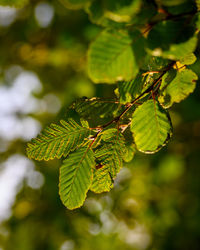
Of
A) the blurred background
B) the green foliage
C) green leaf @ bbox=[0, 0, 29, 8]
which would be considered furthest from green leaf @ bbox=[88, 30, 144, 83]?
the blurred background

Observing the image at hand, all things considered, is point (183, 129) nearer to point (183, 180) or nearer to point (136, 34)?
point (183, 180)

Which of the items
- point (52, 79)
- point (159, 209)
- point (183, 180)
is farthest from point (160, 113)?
point (52, 79)

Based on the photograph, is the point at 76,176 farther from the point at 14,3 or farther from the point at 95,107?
the point at 14,3

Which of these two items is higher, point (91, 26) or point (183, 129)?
point (91, 26)

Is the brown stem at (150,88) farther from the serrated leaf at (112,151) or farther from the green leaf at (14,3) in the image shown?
the green leaf at (14,3)

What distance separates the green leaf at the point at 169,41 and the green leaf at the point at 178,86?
21 cm

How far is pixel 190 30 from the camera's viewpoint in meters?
0.49

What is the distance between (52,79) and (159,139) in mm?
3550

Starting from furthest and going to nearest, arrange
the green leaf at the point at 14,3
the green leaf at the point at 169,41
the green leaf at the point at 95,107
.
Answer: the green leaf at the point at 95,107
the green leaf at the point at 14,3
the green leaf at the point at 169,41

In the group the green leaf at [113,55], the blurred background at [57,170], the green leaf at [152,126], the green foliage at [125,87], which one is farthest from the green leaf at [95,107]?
the blurred background at [57,170]

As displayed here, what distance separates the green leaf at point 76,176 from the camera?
2.18 ft

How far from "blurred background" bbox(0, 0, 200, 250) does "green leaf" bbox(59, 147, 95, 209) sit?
7.04ft

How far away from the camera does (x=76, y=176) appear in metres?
0.67

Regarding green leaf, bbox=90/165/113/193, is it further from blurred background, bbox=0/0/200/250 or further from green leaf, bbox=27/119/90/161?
blurred background, bbox=0/0/200/250
